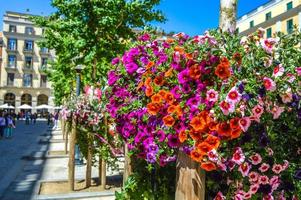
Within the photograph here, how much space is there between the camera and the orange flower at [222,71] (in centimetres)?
266

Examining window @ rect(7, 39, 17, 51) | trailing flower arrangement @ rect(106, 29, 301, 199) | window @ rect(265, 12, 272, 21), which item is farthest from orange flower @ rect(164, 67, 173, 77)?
window @ rect(7, 39, 17, 51)

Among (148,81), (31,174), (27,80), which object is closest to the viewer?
(148,81)

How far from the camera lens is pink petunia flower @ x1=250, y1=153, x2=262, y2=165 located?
2.69 meters

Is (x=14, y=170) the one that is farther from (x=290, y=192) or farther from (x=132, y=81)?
(x=290, y=192)

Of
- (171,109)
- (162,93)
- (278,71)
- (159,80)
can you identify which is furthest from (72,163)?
(278,71)

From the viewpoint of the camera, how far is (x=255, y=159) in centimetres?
270

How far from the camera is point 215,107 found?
255cm

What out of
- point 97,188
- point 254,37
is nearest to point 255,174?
point 254,37

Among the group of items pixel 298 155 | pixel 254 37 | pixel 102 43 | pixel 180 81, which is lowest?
pixel 298 155

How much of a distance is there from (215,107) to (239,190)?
2.33 ft

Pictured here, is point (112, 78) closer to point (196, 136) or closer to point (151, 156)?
point (151, 156)

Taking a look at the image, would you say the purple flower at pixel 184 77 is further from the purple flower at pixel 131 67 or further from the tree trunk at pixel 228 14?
the tree trunk at pixel 228 14

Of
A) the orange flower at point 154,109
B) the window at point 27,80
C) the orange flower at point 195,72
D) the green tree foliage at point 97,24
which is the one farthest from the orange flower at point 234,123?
the window at point 27,80

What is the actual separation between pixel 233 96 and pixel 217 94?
13 centimetres
